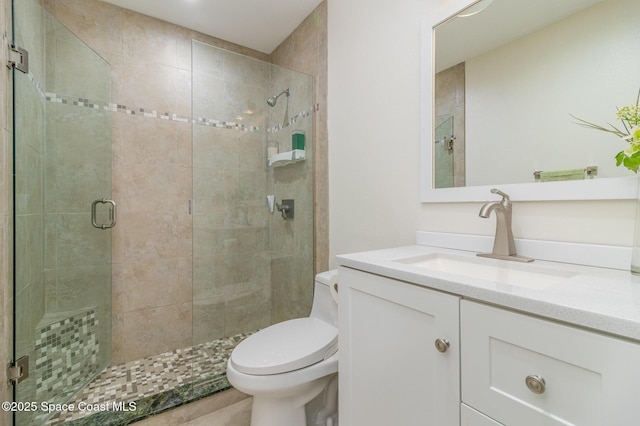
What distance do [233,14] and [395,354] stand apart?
2325mm

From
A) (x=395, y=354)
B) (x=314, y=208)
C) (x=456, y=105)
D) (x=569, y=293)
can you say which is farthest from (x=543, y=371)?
(x=314, y=208)

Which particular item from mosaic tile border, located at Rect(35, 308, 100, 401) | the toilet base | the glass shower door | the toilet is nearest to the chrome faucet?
the toilet

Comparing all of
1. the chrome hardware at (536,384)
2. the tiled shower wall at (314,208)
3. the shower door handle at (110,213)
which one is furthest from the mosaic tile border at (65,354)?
the chrome hardware at (536,384)

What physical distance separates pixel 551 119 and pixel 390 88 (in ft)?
2.33

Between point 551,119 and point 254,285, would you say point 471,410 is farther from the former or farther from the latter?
point 254,285

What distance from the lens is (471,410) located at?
24.8 inches

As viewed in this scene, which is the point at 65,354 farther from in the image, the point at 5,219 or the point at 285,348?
the point at 285,348

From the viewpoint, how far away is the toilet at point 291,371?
3.72ft

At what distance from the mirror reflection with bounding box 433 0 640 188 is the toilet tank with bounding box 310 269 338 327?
0.72 metres

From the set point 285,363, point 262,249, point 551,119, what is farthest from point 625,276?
point 262,249

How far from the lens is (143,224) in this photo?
80.2 inches

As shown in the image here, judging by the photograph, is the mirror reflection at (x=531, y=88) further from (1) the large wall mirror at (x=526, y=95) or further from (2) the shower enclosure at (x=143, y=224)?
(2) the shower enclosure at (x=143, y=224)

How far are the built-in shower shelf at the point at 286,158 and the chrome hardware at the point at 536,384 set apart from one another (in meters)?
1.69

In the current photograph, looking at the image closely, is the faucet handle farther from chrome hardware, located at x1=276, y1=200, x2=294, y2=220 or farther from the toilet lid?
chrome hardware, located at x1=276, y1=200, x2=294, y2=220
